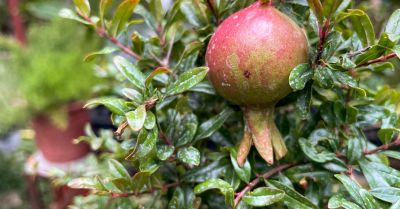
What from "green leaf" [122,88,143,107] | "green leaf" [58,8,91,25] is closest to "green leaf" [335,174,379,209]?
"green leaf" [122,88,143,107]

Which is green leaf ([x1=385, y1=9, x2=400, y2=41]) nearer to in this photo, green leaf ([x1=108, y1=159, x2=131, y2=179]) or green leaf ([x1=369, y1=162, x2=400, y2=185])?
green leaf ([x1=369, y1=162, x2=400, y2=185])

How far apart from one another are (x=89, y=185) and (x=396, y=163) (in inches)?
30.6

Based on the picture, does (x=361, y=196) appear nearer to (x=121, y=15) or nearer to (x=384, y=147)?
(x=384, y=147)

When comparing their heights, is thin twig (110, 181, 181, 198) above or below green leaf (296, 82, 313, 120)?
below

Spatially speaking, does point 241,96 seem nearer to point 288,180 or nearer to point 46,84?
point 288,180

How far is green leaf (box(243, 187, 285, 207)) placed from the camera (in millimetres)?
414

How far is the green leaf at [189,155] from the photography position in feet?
1.48

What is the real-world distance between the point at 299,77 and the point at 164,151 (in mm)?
170

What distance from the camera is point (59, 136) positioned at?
1.49 m

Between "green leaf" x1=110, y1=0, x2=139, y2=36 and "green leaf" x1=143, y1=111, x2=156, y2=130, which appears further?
"green leaf" x1=110, y1=0, x2=139, y2=36

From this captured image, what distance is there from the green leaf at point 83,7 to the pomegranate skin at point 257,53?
20 cm

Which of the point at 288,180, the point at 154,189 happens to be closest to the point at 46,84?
the point at 154,189

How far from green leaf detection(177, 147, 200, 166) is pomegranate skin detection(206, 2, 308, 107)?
0.08 m

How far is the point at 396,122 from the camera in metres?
0.51
